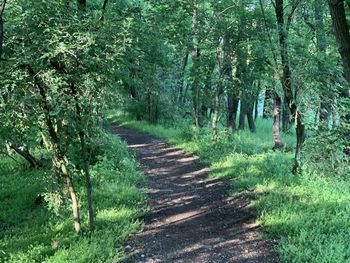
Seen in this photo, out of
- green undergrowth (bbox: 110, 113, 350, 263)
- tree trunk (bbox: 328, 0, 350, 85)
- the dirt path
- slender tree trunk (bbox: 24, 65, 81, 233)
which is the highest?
tree trunk (bbox: 328, 0, 350, 85)

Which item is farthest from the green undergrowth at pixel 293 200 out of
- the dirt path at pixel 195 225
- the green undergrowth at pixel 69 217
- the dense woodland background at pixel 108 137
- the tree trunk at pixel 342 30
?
the green undergrowth at pixel 69 217

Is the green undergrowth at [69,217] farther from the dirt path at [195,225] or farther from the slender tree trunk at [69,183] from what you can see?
the dirt path at [195,225]

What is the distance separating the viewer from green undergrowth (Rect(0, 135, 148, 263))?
607 centimetres

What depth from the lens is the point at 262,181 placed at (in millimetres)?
9328

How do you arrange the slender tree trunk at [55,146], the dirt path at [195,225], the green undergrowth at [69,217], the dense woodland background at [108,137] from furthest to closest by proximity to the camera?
the dirt path at [195,225] → the green undergrowth at [69,217] → the slender tree trunk at [55,146] → the dense woodland background at [108,137]

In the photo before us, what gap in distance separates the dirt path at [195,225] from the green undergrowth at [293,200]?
35 centimetres

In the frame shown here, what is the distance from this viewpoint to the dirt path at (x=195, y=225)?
20.5 ft

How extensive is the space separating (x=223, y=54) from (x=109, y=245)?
9.45 metres

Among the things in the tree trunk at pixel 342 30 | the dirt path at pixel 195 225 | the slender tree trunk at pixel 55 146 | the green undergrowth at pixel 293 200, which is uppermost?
the tree trunk at pixel 342 30

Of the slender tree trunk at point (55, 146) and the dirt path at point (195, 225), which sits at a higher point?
the slender tree trunk at point (55, 146)

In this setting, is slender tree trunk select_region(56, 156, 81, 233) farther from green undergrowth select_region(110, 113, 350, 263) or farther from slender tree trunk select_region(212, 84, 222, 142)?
slender tree trunk select_region(212, 84, 222, 142)

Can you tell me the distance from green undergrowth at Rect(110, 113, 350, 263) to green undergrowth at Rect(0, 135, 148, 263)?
101 inches

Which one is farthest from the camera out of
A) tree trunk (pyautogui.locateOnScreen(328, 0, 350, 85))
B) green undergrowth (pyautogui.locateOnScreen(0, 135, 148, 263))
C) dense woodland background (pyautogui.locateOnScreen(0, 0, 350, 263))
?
A: green undergrowth (pyautogui.locateOnScreen(0, 135, 148, 263))

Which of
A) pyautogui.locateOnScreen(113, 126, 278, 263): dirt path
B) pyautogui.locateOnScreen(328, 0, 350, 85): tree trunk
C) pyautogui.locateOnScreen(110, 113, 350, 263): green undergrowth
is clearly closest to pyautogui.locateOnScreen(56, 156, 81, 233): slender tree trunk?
pyautogui.locateOnScreen(113, 126, 278, 263): dirt path
